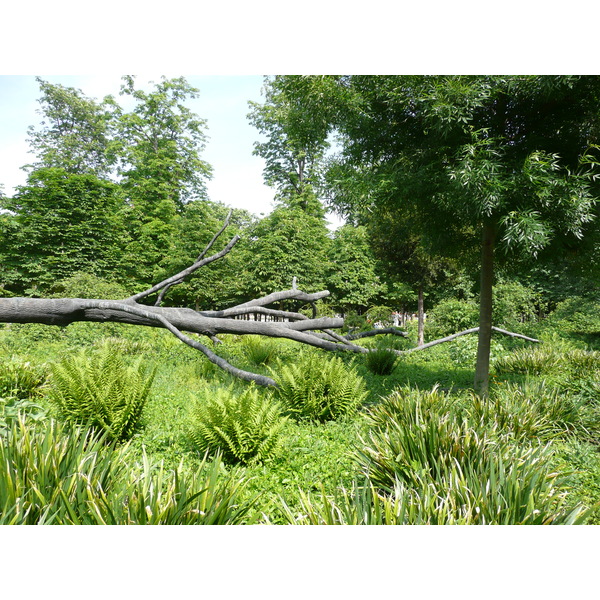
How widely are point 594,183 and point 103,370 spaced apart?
472 centimetres

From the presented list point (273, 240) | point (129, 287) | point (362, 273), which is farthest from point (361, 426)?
point (362, 273)

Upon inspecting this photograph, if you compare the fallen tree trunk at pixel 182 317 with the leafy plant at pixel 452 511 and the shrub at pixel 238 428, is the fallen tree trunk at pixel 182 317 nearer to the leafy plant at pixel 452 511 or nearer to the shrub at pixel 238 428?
the shrub at pixel 238 428

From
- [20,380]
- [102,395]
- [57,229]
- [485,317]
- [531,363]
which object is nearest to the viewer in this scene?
[102,395]

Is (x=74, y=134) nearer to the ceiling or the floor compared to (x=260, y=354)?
nearer to the ceiling

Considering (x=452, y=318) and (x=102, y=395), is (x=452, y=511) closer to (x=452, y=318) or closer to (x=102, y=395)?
(x=102, y=395)

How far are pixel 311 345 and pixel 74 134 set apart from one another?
18.6 ft

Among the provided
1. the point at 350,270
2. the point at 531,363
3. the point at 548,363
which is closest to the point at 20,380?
the point at 531,363

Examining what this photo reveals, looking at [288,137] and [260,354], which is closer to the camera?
[288,137]

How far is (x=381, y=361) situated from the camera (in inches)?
221

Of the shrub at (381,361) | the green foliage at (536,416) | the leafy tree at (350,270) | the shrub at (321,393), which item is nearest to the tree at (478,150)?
the green foliage at (536,416)

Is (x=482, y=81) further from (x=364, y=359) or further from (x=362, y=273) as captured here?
(x=362, y=273)

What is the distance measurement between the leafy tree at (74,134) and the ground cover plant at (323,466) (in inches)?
150

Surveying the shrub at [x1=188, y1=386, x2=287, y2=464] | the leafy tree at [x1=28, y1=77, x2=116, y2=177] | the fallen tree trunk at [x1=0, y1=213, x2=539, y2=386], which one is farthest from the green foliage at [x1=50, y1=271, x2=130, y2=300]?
the shrub at [x1=188, y1=386, x2=287, y2=464]

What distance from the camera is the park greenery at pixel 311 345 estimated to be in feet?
5.15
